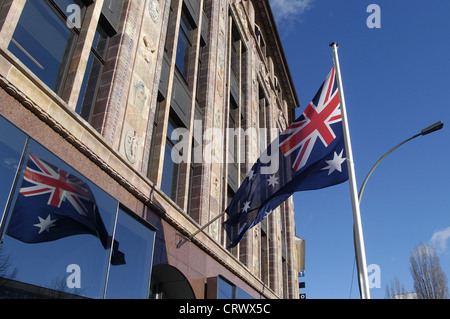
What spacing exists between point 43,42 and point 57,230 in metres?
4.68

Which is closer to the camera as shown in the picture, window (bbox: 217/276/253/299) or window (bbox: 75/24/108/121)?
window (bbox: 75/24/108/121)

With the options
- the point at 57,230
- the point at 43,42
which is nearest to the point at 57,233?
the point at 57,230

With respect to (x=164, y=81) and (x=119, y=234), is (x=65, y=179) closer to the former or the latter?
(x=119, y=234)

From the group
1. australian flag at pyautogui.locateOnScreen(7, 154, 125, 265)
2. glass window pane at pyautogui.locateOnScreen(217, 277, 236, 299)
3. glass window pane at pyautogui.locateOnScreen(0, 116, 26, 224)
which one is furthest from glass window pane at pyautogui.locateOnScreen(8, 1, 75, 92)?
glass window pane at pyautogui.locateOnScreen(217, 277, 236, 299)

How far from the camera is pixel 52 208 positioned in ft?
25.8

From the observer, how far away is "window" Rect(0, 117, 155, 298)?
6.90 meters

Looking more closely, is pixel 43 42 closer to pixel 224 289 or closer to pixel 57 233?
pixel 57 233

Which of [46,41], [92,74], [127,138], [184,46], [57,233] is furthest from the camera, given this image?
[184,46]

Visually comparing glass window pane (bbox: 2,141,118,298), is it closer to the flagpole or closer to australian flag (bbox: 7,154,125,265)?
australian flag (bbox: 7,154,125,265)

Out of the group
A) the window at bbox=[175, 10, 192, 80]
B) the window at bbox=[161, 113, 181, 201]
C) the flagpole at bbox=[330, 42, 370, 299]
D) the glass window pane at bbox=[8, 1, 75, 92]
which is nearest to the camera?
the flagpole at bbox=[330, 42, 370, 299]

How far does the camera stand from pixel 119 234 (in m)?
9.81

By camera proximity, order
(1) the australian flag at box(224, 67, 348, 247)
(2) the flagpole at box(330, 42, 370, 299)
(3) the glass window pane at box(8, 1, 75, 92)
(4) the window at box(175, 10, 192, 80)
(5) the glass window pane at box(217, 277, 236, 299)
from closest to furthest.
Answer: (2) the flagpole at box(330, 42, 370, 299), (3) the glass window pane at box(8, 1, 75, 92), (1) the australian flag at box(224, 67, 348, 247), (5) the glass window pane at box(217, 277, 236, 299), (4) the window at box(175, 10, 192, 80)

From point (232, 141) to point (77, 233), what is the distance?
14695 millimetres
